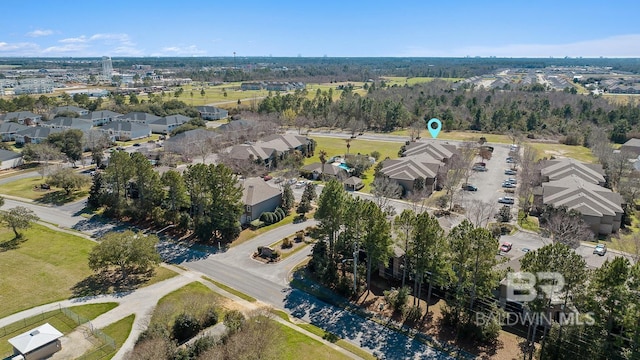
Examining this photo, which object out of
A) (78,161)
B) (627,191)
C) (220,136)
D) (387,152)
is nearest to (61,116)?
(78,161)

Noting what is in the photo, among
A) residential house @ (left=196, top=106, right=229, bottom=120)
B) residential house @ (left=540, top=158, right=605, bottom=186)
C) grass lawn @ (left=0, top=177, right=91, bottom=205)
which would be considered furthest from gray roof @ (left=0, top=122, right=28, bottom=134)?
residential house @ (left=540, top=158, right=605, bottom=186)

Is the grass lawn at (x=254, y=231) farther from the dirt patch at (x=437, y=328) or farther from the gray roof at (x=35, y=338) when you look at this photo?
the gray roof at (x=35, y=338)

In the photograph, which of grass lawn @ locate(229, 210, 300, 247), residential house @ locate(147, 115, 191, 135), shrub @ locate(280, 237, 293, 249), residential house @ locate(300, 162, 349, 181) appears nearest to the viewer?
shrub @ locate(280, 237, 293, 249)

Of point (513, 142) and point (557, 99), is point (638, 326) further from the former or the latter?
point (557, 99)

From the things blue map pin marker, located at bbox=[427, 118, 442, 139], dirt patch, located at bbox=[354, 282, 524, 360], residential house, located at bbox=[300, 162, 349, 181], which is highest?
blue map pin marker, located at bbox=[427, 118, 442, 139]

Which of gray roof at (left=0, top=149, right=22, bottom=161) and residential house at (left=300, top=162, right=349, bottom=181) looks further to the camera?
gray roof at (left=0, top=149, right=22, bottom=161)

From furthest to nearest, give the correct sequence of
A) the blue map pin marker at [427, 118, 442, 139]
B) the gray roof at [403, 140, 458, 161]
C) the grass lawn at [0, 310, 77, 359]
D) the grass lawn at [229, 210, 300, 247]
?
the blue map pin marker at [427, 118, 442, 139] < the gray roof at [403, 140, 458, 161] < the grass lawn at [229, 210, 300, 247] < the grass lawn at [0, 310, 77, 359]

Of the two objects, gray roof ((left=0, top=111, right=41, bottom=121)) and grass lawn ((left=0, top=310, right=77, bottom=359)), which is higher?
gray roof ((left=0, top=111, right=41, bottom=121))

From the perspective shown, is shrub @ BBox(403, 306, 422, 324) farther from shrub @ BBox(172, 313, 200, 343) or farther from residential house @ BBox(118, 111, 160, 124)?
residential house @ BBox(118, 111, 160, 124)
